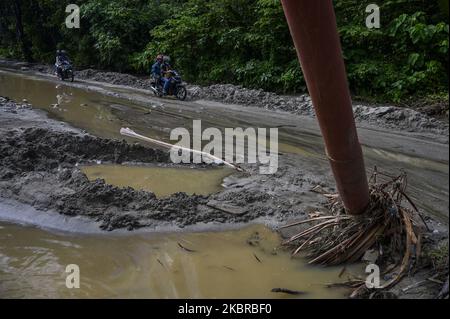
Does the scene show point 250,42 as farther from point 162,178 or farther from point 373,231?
point 373,231

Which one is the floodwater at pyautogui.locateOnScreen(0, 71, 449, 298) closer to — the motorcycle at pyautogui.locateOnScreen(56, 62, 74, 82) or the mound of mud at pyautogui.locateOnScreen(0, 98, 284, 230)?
the mound of mud at pyautogui.locateOnScreen(0, 98, 284, 230)

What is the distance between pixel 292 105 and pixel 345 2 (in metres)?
3.73

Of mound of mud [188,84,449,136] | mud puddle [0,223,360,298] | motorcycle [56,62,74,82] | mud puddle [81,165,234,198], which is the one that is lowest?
mud puddle [0,223,360,298]

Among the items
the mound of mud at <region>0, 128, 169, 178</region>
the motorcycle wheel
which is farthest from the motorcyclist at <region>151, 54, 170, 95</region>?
the mound of mud at <region>0, 128, 169, 178</region>

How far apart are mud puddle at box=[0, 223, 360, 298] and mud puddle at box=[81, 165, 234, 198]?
1730 millimetres

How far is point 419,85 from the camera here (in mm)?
11477

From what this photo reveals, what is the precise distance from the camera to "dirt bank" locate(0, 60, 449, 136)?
31.8 feet

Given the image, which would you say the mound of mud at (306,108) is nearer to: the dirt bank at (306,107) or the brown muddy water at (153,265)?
the dirt bank at (306,107)

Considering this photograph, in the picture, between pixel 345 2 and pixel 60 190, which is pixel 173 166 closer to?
pixel 60 190

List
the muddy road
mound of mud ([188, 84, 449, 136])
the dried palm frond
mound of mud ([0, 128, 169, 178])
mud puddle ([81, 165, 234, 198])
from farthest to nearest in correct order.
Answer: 1. mound of mud ([188, 84, 449, 136])
2. mound of mud ([0, 128, 169, 178])
3. mud puddle ([81, 165, 234, 198])
4. the muddy road
5. the dried palm frond

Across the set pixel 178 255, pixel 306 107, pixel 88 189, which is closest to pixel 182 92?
pixel 306 107

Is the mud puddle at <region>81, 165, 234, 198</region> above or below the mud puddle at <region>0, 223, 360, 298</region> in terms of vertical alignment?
above

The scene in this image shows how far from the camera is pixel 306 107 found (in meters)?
12.8
